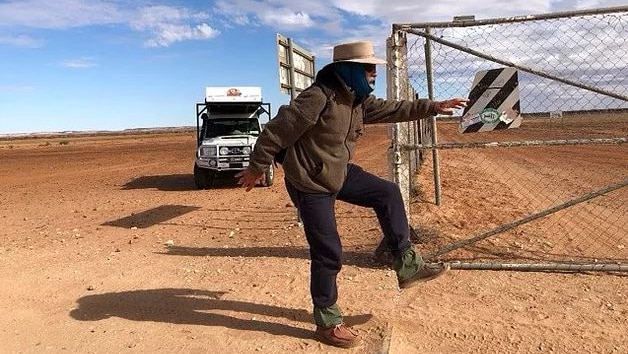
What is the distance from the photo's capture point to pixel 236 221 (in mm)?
8977

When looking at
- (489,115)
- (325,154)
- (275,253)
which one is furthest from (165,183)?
(325,154)

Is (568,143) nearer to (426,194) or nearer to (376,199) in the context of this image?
(376,199)

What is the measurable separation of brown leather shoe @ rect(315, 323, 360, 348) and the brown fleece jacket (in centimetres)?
95

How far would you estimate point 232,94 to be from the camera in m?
15.2

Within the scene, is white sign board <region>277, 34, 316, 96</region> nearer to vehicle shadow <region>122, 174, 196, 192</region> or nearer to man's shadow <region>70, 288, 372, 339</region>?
man's shadow <region>70, 288, 372, 339</region>

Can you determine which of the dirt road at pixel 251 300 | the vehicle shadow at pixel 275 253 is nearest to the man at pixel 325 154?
the dirt road at pixel 251 300

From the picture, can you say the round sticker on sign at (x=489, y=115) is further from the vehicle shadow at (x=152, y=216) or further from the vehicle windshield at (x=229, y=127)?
the vehicle windshield at (x=229, y=127)

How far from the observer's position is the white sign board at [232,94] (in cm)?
1512

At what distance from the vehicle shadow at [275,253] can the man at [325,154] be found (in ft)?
6.13

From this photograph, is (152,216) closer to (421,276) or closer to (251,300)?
(251,300)

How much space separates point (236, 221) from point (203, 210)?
1632 mm

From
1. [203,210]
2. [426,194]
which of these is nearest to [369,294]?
[426,194]

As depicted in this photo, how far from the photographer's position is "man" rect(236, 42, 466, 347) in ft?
12.5

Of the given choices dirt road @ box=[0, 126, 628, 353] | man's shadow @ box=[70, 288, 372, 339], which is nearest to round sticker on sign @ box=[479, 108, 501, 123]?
dirt road @ box=[0, 126, 628, 353]
